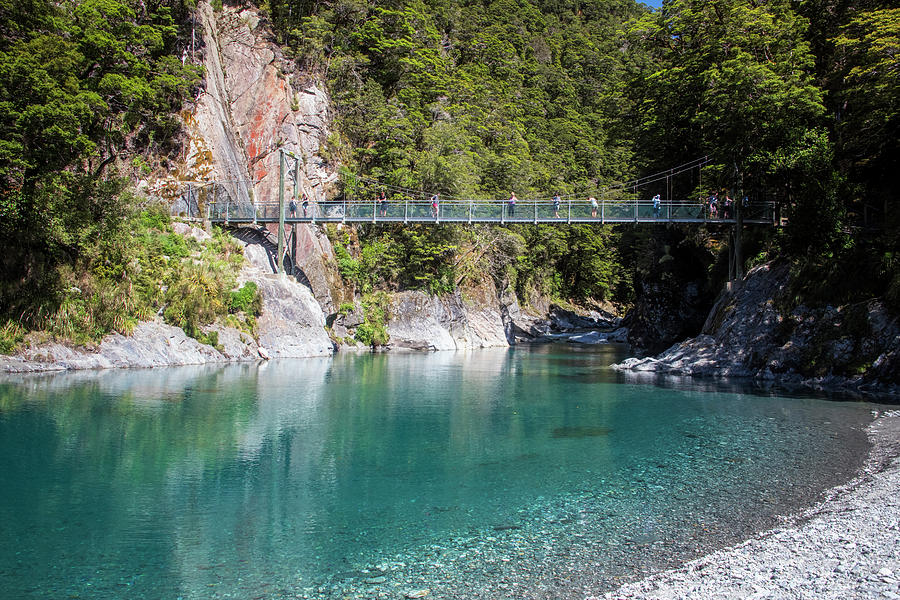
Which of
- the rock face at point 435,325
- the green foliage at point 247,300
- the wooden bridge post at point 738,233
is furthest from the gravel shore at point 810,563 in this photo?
the rock face at point 435,325

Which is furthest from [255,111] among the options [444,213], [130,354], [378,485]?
[378,485]

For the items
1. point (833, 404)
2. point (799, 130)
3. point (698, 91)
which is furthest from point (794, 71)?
point (833, 404)

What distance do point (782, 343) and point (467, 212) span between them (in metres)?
14.5

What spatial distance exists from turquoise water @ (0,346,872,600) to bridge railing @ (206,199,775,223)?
1071 centimetres

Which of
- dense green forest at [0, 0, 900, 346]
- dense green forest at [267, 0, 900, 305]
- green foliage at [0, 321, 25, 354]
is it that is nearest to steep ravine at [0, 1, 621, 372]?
dense green forest at [0, 0, 900, 346]

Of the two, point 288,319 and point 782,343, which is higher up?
point 288,319

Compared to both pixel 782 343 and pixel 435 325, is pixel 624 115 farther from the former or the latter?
pixel 782 343

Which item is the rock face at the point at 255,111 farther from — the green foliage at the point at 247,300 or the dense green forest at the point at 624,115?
the green foliage at the point at 247,300

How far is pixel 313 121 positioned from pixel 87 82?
16308 millimetres

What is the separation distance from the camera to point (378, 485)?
8.53 metres

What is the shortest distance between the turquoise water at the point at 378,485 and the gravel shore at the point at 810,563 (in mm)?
348

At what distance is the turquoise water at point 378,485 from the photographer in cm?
570

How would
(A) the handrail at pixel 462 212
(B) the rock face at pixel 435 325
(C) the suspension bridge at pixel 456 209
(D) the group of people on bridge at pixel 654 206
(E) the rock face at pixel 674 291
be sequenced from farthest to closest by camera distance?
1. (B) the rock face at pixel 435 325
2. (E) the rock face at pixel 674 291
3. (C) the suspension bridge at pixel 456 209
4. (A) the handrail at pixel 462 212
5. (D) the group of people on bridge at pixel 654 206

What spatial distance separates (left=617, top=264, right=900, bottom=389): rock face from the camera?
17391 mm
